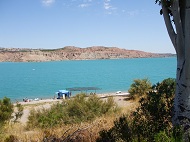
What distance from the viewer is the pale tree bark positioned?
4254mm

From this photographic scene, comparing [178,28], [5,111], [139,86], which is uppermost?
[178,28]

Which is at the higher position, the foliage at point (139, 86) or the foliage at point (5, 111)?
the foliage at point (5, 111)

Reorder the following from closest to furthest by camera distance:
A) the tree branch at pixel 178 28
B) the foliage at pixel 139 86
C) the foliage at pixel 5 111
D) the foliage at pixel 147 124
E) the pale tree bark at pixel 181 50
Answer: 1. the foliage at pixel 147 124
2. the pale tree bark at pixel 181 50
3. the tree branch at pixel 178 28
4. the foliage at pixel 5 111
5. the foliage at pixel 139 86

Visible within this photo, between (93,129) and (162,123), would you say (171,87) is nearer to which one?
(162,123)

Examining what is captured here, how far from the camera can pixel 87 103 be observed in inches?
639

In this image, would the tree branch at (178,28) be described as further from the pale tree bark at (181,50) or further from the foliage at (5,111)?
the foliage at (5,111)

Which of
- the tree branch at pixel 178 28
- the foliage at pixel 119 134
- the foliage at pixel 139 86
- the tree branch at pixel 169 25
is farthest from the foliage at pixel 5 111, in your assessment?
the foliage at pixel 139 86

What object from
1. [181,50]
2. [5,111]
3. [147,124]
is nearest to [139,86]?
[5,111]

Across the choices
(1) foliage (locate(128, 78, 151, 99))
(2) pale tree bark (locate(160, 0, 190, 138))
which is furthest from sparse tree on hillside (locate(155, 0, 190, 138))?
(1) foliage (locate(128, 78, 151, 99))

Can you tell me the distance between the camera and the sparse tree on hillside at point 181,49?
425 centimetres

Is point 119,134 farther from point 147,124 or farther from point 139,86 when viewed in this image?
point 139,86

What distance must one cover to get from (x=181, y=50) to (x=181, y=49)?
0.02 meters

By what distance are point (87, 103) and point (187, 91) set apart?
12.2m

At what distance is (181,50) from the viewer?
4.44 m
